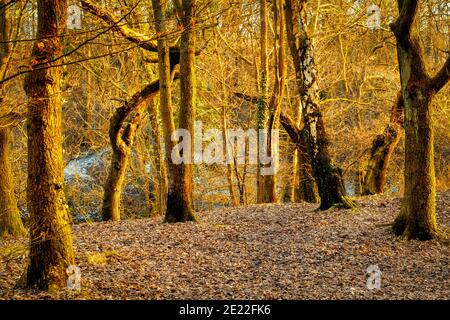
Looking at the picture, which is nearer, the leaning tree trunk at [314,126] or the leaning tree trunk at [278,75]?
the leaning tree trunk at [314,126]

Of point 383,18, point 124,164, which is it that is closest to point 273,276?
point 124,164

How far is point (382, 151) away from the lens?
50.4 ft

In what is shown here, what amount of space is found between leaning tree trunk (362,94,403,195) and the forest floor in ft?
10.5

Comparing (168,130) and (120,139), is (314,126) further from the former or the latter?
(120,139)

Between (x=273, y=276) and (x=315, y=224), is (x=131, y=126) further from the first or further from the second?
(x=273, y=276)

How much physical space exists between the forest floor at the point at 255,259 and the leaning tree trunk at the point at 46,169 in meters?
0.30

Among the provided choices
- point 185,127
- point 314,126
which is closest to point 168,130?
point 185,127

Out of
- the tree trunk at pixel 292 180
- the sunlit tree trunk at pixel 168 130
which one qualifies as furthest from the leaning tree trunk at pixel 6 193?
the tree trunk at pixel 292 180

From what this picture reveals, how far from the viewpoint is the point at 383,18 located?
55.0 feet

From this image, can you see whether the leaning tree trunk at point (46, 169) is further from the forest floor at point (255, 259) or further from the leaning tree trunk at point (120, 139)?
the leaning tree trunk at point (120, 139)

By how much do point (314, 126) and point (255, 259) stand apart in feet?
13.9

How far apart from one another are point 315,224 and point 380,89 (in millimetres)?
8987

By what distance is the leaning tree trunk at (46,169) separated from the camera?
6281mm
